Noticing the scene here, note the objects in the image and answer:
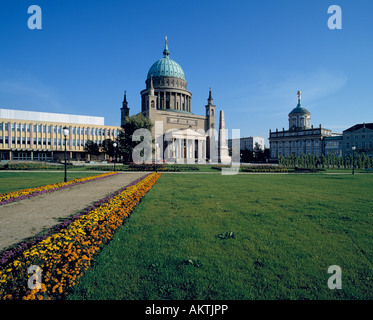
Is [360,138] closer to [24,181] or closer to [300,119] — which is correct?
[300,119]

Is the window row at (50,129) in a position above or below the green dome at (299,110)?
below

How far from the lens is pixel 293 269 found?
14.5 feet

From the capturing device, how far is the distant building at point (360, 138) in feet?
245

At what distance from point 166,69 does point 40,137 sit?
161ft

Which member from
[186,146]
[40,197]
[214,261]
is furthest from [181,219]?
[186,146]

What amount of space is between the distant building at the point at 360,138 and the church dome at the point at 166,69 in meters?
64.4

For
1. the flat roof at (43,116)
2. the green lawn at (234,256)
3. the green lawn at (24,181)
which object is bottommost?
the green lawn at (234,256)

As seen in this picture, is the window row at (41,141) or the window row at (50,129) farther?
the window row at (50,129)

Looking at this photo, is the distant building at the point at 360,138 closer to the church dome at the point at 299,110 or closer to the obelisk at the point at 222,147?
the church dome at the point at 299,110

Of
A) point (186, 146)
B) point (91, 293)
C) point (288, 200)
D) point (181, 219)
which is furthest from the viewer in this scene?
point (186, 146)

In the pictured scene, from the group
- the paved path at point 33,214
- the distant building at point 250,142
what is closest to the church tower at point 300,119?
the distant building at point 250,142
